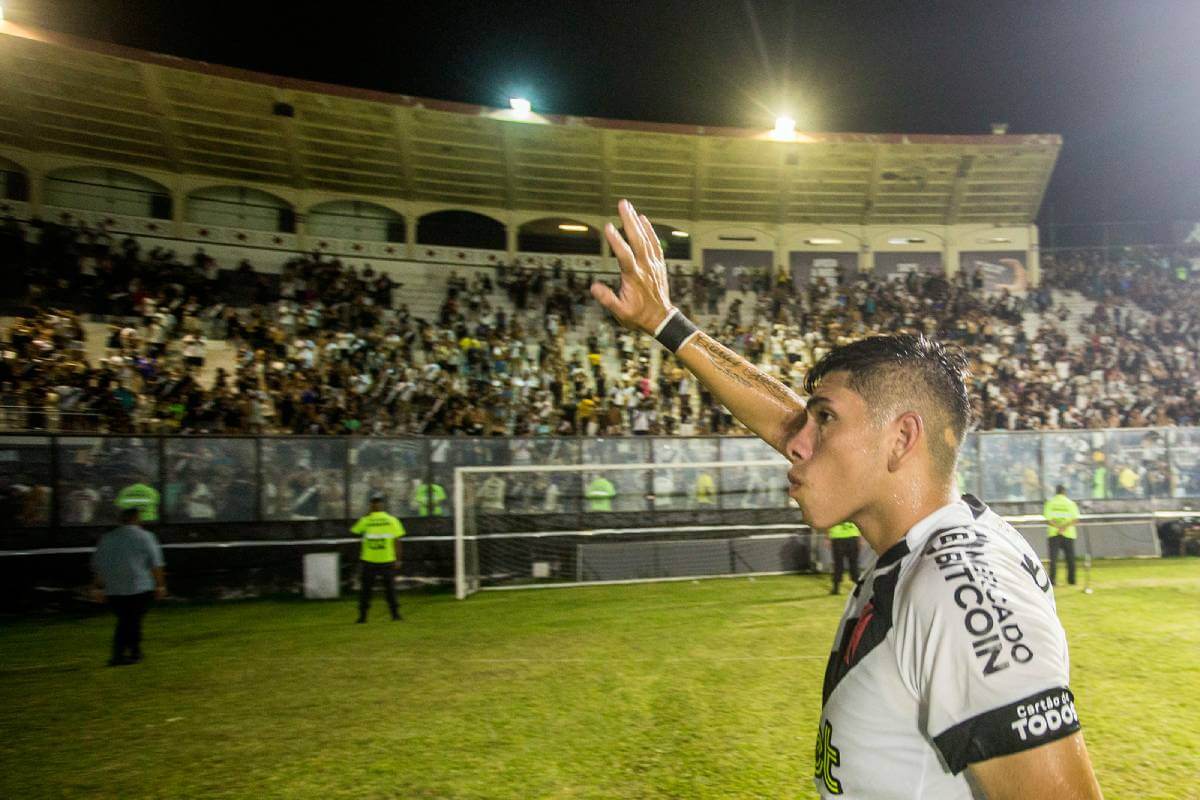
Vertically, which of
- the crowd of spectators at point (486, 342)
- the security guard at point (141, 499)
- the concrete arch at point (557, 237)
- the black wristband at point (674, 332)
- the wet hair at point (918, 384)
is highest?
the concrete arch at point (557, 237)

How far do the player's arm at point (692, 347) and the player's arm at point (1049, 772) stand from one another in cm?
136

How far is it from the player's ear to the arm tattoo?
0.80 meters

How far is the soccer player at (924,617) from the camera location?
133 centimetres

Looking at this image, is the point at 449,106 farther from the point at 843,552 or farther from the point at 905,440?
the point at 905,440

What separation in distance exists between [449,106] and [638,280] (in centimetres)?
2868

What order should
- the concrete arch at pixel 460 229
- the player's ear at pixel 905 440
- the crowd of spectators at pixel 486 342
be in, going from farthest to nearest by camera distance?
the concrete arch at pixel 460 229
the crowd of spectators at pixel 486 342
the player's ear at pixel 905 440

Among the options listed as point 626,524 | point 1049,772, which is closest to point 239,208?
point 626,524

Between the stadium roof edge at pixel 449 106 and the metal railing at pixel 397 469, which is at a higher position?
the stadium roof edge at pixel 449 106

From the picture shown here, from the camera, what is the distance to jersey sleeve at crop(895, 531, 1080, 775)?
1329 mm

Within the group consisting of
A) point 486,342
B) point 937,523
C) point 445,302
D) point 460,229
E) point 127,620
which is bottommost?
point 127,620

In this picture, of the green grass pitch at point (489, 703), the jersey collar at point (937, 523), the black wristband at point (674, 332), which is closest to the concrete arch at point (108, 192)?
the green grass pitch at point (489, 703)

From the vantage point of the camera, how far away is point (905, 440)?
186 centimetres

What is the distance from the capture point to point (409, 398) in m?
Result: 21.1

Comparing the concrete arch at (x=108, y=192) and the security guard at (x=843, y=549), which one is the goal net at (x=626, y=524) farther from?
the concrete arch at (x=108, y=192)
